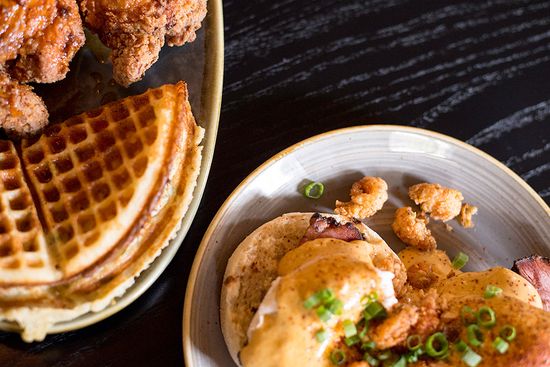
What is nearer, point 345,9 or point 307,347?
point 307,347

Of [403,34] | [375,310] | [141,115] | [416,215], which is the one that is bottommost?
[416,215]

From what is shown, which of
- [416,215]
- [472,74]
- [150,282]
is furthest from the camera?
[472,74]

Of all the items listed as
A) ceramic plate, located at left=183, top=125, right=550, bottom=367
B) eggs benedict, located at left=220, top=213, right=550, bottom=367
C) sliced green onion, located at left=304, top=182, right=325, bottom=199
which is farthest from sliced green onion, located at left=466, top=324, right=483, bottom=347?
sliced green onion, located at left=304, top=182, right=325, bottom=199

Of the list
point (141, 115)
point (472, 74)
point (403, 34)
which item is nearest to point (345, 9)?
point (403, 34)

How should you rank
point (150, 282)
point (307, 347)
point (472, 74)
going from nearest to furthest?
point (307, 347)
point (150, 282)
point (472, 74)

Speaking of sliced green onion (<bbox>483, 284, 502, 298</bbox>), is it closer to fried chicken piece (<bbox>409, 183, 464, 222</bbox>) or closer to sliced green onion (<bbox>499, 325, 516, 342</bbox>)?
sliced green onion (<bbox>499, 325, 516, 342</bbox>)

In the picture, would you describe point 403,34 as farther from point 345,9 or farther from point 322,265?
point 322,265

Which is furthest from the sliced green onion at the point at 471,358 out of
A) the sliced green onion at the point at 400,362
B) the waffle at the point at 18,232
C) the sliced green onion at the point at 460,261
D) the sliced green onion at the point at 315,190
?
the waffle at the point at 18,232
